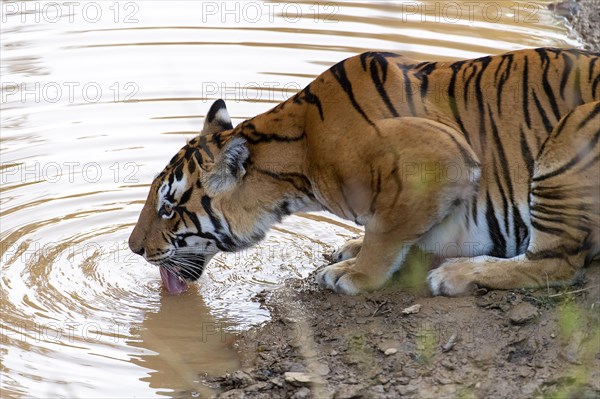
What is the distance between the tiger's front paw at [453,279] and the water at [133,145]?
1.20 m

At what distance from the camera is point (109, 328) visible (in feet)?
22.8

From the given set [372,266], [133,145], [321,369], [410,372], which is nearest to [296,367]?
[321,369]

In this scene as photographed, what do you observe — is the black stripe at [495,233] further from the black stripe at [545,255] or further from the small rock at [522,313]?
the small rock at [522,313]

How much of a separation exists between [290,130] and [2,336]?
7.17ft

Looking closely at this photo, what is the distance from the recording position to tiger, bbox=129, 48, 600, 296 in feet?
20.4

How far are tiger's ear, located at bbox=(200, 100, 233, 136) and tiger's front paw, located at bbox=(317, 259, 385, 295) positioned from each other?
1.13 meters

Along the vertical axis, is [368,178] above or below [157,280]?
above

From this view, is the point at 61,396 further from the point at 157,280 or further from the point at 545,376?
the point at 545,376

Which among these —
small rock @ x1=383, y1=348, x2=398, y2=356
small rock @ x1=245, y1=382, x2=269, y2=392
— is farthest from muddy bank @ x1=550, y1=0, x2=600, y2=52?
small rock @ x1=245, y1=382, x2=269, y2=392

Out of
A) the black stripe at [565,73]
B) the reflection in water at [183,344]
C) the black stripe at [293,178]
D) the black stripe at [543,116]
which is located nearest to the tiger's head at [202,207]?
the black stripe at [293,178]

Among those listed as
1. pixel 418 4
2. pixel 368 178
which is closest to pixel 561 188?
pixel 368 178

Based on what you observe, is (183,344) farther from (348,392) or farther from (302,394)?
(348,392)

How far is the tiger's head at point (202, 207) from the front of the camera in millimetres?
6684

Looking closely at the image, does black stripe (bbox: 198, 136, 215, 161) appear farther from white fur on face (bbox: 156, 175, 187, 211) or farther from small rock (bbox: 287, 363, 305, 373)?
small rock (bbox: 287, 363, 305, 373)
